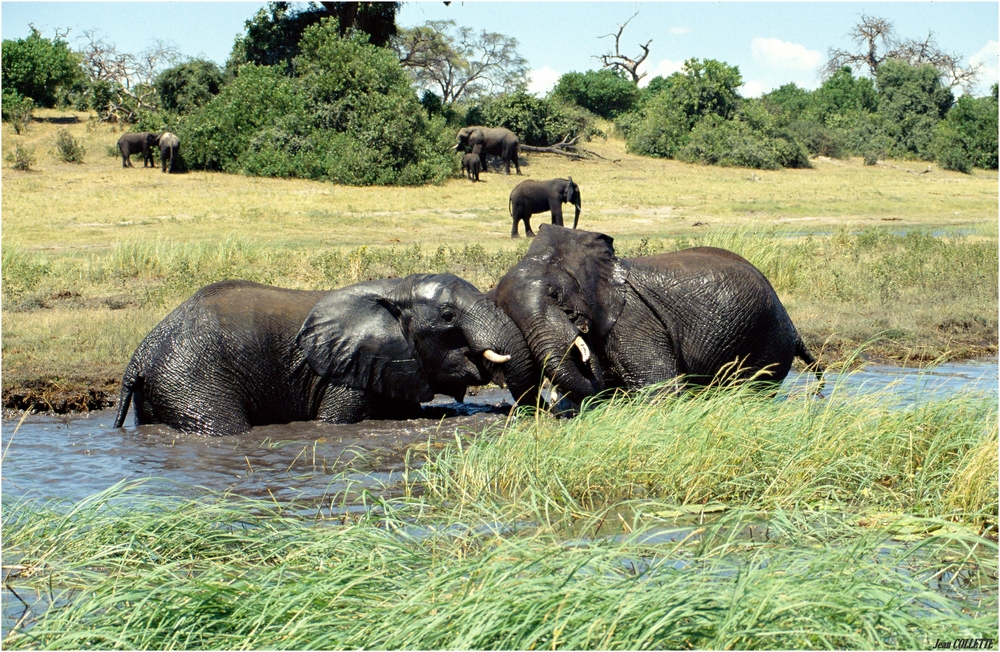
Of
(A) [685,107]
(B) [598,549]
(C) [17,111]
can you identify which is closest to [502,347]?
(B) [598,549]

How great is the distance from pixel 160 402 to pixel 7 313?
4376 millimetres

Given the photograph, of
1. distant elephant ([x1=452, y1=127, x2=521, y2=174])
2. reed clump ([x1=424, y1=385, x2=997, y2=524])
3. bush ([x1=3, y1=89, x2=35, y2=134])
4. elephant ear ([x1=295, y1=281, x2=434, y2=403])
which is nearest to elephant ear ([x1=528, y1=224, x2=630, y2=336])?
elephant ear ([x1=295, y1=281, x2=434, y2=403])

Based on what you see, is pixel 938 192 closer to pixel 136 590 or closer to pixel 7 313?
pixel 7 313

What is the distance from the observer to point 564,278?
22.8 ft

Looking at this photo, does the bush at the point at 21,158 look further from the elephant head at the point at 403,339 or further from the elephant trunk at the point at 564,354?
the elephant trunk at the point at 564,354

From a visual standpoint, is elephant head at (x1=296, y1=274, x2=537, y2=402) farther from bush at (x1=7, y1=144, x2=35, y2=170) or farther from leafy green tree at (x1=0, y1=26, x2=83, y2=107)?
leafy green tree at (x1=0, y1=26, x2=83, y2=107)

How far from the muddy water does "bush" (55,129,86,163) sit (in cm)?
2138

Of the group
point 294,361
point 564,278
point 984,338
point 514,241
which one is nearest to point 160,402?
point 294,361

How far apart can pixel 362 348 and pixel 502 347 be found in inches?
40.0

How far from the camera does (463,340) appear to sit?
725 cm

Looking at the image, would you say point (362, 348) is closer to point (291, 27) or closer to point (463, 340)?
point (463, 340)

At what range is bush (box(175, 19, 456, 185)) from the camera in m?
26.8

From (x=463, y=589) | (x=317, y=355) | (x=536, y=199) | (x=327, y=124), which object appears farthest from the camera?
(x=327, y=124)

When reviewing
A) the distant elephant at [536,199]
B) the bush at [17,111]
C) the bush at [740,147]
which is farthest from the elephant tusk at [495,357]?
the bush at [740,147]
